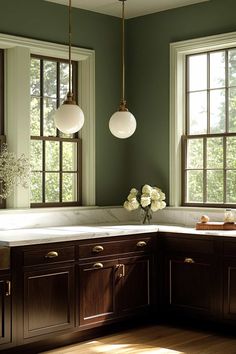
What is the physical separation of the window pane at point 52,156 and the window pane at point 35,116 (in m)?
0.18

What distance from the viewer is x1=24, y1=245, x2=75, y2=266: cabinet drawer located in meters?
4.94

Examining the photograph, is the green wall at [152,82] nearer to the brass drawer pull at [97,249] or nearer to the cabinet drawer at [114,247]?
the cabinet drawer at [114,247]

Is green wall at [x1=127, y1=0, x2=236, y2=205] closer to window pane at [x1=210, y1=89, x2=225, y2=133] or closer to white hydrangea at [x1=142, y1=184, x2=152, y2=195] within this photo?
white hydrangea at [x1=142, y1=184, x2=152, y2=195]

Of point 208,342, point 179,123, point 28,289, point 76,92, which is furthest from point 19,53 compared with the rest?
point 208,342

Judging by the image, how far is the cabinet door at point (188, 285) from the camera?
5613mm

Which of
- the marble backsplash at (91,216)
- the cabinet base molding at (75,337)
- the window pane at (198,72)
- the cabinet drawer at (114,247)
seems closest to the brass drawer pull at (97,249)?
the cabinet drawer at (114,247)

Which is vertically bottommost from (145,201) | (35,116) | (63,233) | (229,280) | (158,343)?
(158,343)

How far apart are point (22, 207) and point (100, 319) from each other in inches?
A: 49.5

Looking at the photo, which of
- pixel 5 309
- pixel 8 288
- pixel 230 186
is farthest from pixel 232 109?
pixel 5 309

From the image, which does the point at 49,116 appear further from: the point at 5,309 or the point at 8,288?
the point at 5,309

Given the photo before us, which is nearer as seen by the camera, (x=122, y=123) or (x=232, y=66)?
(x=122, y=123)

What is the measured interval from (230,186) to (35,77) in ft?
6.94

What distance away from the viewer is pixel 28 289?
16.2ft

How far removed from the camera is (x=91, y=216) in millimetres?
6523
